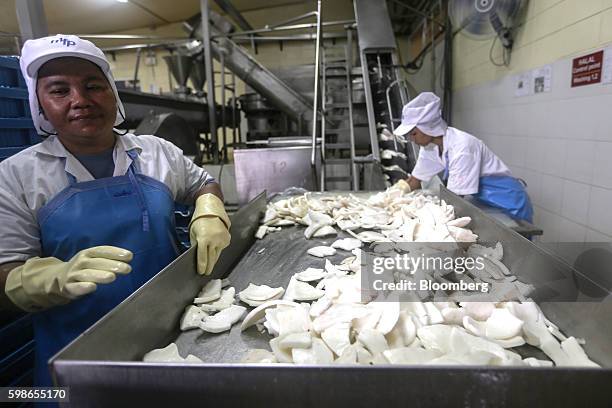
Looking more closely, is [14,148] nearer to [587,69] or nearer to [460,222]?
[460,222]

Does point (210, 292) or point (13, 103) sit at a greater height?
point (13, 103)

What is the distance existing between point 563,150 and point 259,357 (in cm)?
262

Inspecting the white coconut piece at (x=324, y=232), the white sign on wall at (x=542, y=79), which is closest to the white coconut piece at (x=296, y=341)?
the white coconut piece at (x=324, y=232)

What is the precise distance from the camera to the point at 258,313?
3.19 ft

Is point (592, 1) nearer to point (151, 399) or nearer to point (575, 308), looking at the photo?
point (575, 308)

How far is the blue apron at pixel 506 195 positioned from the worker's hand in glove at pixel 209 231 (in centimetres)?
181

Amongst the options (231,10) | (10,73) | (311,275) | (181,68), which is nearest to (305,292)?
(311,275)

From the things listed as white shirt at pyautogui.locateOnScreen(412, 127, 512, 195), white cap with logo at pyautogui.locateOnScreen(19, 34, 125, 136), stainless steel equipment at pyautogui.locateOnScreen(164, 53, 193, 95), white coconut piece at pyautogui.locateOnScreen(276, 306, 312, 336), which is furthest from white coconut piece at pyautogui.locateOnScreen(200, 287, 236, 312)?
stainless steel equipment at pyautogui.locateOnScreen(164, 53, 193, 95)

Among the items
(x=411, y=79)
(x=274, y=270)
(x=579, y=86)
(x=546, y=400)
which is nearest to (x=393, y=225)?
(x=274, y=270)

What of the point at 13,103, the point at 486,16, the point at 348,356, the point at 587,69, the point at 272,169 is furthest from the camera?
the point at 272,169

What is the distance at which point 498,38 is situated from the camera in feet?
10.8

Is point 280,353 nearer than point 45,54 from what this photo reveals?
Yes

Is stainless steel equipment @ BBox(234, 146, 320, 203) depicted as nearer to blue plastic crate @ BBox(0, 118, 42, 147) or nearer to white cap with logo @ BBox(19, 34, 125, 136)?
blue plastic crate @ BBox(0, 118, 42, 147)

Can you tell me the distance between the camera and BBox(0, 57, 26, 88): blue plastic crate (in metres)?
1.31
